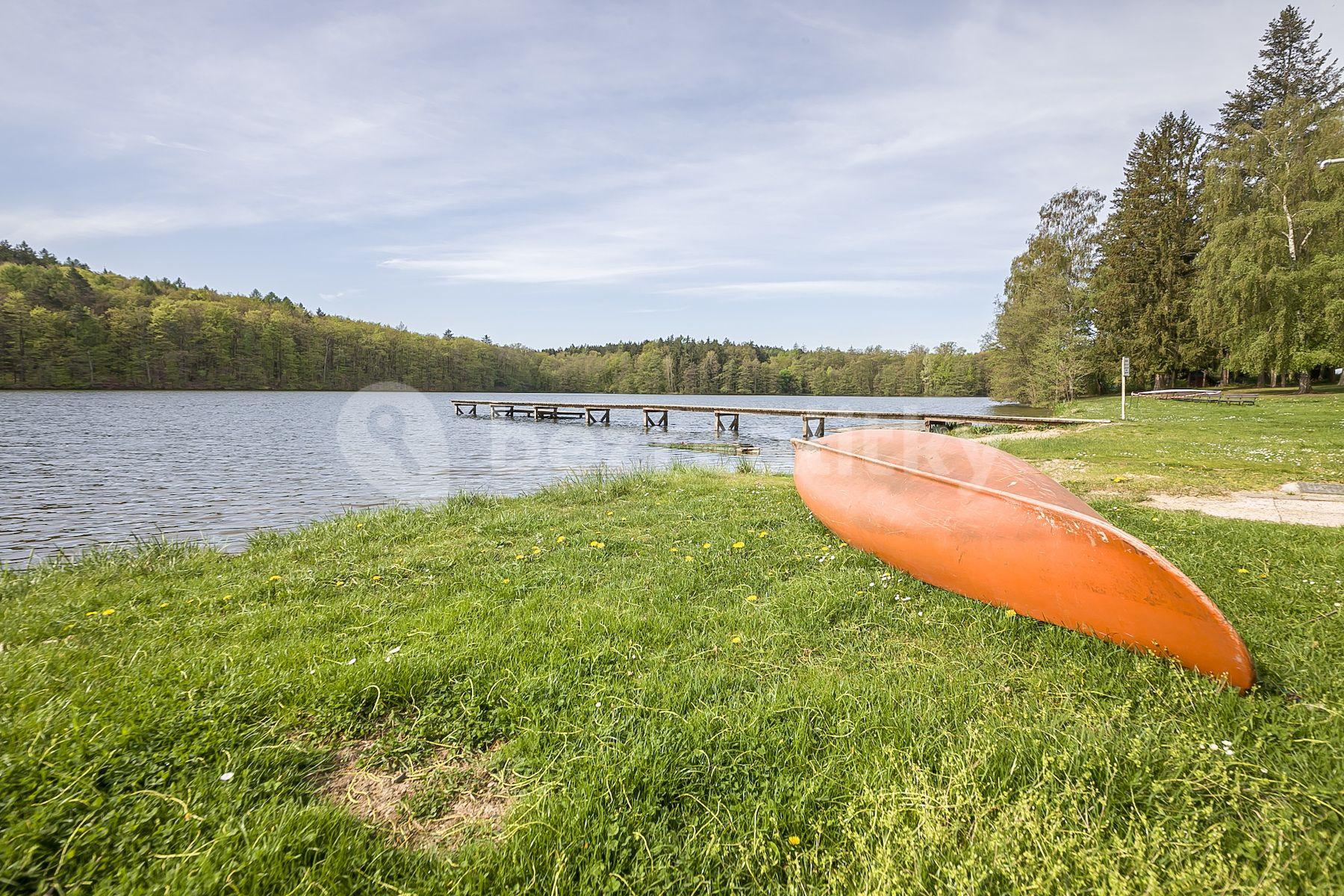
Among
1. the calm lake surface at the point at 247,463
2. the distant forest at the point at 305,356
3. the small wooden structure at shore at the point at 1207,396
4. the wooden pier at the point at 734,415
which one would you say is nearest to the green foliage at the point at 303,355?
the distant forest at the point at 305,356

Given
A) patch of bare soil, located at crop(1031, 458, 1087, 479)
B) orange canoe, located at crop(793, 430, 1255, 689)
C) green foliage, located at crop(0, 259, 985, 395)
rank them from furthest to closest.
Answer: green foliage, located at crop(0, 259, 985, 395) → patch of bare soil, located at crop(1031, 458, 1087, 479) → orange canoe, located at crop(793, 430, 1255, 689)

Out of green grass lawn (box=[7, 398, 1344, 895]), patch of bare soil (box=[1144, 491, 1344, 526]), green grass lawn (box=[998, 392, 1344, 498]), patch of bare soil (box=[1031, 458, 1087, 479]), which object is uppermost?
green grass lawn (box=[998, 392, 1344, 498])

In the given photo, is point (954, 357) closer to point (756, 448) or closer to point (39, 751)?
point (756, 448)

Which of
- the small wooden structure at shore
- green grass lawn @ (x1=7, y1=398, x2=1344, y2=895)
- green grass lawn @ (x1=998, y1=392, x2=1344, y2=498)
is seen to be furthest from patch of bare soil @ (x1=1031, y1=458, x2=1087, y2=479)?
the small wooden structure at shore

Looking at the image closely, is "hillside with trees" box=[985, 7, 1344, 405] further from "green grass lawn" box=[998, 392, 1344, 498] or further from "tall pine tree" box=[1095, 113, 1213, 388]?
"green grass lawn" box=[998, 392, 1344, 498]

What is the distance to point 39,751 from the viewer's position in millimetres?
1989

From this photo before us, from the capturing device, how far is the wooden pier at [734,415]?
22.2 m

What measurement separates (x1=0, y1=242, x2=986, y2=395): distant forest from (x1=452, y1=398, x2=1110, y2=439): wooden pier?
4536 centimetres

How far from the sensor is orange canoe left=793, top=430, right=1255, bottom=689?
9.10 feet

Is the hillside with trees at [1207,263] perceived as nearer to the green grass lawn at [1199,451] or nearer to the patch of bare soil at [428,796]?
the green grass lawn at [1199,451]

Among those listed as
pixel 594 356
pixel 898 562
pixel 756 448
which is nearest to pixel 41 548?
pixel 898 562

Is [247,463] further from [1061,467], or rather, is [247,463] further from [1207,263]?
[1207,263]

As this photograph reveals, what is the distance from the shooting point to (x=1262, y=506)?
21.6 feet

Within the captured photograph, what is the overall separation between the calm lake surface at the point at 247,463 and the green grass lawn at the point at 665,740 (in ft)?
15.6
